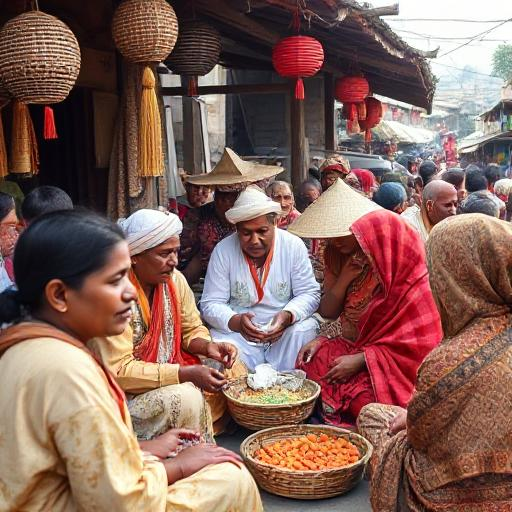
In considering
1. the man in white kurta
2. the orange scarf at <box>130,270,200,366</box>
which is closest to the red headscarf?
the man in white kurta

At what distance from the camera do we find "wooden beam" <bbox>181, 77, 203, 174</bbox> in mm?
9242

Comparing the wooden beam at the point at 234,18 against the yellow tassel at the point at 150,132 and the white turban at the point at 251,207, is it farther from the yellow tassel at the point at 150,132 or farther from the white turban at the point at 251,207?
the white turban at the point at 251,207

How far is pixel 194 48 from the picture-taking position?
5.41 metres

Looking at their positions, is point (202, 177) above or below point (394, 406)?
above

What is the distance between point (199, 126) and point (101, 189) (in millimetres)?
3494

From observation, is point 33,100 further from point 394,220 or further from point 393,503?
point 393,503

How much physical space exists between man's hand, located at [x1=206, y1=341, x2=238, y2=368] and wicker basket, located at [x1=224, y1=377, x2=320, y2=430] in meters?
0.22

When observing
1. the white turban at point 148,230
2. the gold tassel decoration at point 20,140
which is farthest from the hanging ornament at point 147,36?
the white turban at point 148,230

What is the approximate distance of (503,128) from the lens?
2653cm

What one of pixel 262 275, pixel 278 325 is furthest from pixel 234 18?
pixel 278 325

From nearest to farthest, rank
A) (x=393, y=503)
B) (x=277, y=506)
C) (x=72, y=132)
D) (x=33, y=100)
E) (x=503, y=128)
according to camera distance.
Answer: (x=393, y=503)
(x=277, y=506)
(x=33, y=100)
(x=72, y=132)
(x=503, y=128)

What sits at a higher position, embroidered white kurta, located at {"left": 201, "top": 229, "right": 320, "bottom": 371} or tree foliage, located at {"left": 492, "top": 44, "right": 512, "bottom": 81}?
tree foliage, located at {"left": 492, "top": 44, "right": 512, "bottom": 81}

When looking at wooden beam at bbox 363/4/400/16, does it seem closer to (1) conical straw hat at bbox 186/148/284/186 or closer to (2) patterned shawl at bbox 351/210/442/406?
(1) conical straw hat at bbox 186/148/284/186

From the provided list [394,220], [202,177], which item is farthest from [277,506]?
[202,177]
